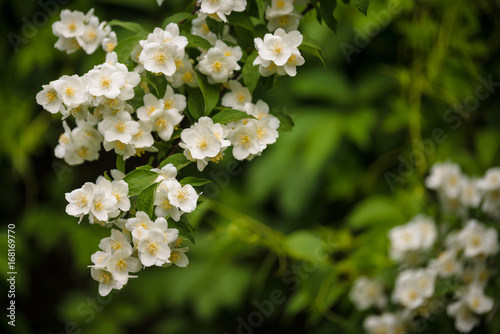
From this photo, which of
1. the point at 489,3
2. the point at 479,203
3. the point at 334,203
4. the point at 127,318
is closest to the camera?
the point at 479,203

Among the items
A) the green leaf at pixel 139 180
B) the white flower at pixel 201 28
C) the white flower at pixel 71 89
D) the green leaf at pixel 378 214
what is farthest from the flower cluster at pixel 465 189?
the white flower at pixel 71 89

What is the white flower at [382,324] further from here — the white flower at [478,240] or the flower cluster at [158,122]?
the flower cluster at [158,122]

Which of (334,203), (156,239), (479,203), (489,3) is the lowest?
(334,203)

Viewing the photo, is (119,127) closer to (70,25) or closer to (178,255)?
(178,255)

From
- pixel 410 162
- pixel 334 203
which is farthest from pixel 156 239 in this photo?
pixel 334 203

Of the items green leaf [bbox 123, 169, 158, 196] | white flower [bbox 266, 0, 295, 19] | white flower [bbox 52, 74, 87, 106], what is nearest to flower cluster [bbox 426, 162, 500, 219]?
white flower [bbox 266, 0, 295, 19]

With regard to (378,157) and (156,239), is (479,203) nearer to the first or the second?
(378,157)
